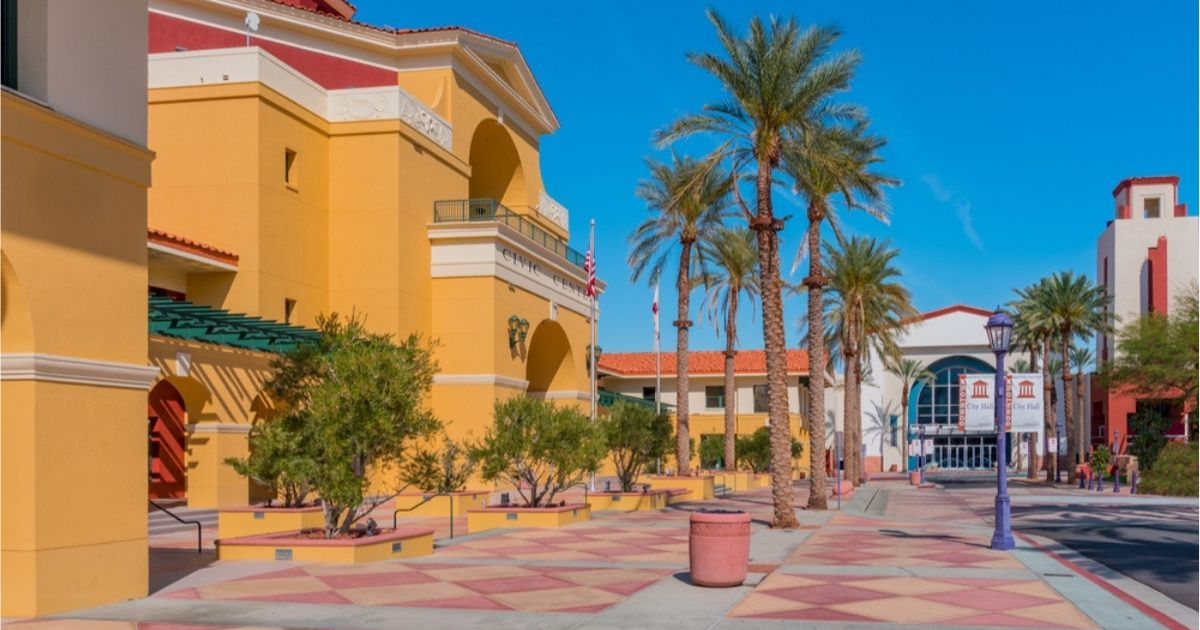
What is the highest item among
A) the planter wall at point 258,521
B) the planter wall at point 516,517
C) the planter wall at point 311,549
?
the planter wall at point 311,549

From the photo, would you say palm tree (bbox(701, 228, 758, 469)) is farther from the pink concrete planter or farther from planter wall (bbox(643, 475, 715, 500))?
the pink concrete planter

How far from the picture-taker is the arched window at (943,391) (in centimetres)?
10712

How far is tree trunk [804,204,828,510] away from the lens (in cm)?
3466

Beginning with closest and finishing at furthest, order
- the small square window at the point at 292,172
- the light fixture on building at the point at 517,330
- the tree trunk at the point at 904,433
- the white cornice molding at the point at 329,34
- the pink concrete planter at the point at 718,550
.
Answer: the pink concrete planter at the point at 718,550 → the small square window at the point at 292,172 → the white cornice molding at the point at 329,34 → the light fixture on building at the point at 517,330 → the tree trunk at the point at 904,433

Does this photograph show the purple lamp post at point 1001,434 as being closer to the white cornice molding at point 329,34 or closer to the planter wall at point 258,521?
the planter wall at point 258,521

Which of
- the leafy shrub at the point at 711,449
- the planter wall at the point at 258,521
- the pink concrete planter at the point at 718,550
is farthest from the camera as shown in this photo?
the leafy shrub at the point at 711,449

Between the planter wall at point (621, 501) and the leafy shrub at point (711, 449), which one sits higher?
the planter wall at point (621, 501)

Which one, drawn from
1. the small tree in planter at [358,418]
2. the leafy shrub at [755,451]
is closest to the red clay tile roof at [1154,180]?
the leafy shrub at [755,451]

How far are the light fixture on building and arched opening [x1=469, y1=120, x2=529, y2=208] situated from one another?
29.6 feet

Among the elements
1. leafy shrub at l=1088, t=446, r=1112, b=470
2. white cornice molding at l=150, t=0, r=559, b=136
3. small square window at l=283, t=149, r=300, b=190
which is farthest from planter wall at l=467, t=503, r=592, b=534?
leafy shrub at l=1088, t=446, r=1112, b=470

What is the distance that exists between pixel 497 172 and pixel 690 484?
54.4 feet

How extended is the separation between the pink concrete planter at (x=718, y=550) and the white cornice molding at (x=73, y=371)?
283 inches

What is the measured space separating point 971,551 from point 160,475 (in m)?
23.7

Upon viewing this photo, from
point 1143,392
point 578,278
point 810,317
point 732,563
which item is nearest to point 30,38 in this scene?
point 732,563
